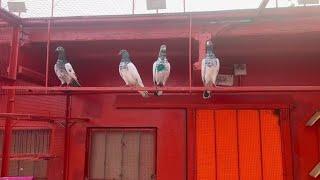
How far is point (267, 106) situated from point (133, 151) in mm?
2343

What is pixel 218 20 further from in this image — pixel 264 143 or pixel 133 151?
pixel 133 151

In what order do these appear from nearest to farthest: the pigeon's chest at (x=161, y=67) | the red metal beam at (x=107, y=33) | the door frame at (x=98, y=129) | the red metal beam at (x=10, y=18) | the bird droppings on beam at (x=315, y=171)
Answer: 1. the red metal beam at (x=10, y=18)
2. the pigeon's chest at (x=161, y=67)
3. the red metal beam at (x=107, y=33)
4. the bird droppings on beam at (x=315, y=171)
5. the door frame at (x=98, y=129)

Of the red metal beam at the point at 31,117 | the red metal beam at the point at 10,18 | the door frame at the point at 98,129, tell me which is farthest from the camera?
the door frame at the point at 98,129

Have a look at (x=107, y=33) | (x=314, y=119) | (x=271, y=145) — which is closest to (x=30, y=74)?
(x=107, y=33)

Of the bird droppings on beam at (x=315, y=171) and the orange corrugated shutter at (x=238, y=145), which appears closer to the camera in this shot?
the bird droppings on beam at (x=315, y=171)

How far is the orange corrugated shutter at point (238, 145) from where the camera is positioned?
658 centimetres

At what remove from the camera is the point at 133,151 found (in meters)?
6.90

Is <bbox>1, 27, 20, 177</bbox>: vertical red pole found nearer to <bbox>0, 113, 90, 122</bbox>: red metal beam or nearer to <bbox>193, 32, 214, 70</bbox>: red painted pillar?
<bbox>0, 113, 90, 122</bbox>: red metal beam

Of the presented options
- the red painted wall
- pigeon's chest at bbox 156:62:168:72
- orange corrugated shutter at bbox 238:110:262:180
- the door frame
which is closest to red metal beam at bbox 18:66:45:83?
the red painted wall

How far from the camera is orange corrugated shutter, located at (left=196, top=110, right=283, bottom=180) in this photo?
6.58 meters

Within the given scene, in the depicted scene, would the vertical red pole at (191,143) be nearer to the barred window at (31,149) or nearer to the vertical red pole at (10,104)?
the barred window at (31,149)

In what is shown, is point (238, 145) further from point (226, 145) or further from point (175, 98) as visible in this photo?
point (175, 98)

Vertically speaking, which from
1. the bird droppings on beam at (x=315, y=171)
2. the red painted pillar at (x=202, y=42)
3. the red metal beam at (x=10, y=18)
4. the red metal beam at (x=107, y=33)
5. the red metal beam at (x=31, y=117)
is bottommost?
the bird droppings on beam at (x=315, y=171)

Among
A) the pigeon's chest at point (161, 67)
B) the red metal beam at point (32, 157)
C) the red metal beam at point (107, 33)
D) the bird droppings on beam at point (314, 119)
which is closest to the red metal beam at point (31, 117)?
the red metal beam at point (32, 157)
